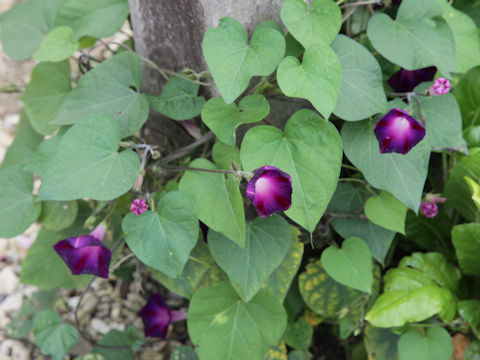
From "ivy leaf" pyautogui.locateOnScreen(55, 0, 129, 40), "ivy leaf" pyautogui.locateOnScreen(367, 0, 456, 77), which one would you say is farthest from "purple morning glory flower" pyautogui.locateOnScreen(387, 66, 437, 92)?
"ivy leaf" pyautogui.locateOnScreen(55, 0, 129, 40)

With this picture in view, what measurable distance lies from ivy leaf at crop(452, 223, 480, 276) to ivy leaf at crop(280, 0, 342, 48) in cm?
72

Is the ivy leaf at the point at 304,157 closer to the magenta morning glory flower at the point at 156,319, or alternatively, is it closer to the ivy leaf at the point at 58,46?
the ivy leaf at the point at 58,46

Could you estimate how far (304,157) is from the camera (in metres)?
0.98

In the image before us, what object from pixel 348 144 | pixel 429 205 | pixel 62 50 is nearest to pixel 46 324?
pixel 62 50

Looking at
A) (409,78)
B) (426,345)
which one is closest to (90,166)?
(409,78)

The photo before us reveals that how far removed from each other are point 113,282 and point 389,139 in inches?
56.1

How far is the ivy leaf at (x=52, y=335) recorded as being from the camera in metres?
1.29

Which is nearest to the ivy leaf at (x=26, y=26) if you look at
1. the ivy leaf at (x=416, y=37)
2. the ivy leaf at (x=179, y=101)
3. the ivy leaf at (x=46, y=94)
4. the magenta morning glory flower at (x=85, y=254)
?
the ivy leaf at (x=46, y=94)

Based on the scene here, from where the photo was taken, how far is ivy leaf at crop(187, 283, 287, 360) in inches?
46.3

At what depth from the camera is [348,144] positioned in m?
1.10

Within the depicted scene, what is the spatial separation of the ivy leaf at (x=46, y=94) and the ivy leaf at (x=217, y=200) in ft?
1.97

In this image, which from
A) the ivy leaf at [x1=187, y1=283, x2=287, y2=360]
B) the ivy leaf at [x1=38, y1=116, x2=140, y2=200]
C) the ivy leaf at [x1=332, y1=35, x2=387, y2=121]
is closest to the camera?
the ivy leaf at [x1=38, y1=116, x2=140, y2=200]

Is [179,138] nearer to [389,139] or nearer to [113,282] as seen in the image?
[389,139]

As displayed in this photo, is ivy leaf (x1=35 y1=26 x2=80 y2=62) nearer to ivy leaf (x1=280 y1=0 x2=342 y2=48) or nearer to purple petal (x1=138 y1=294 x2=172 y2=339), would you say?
ivy leaf (x1=280 y1=0 x2=342 y2=48)
